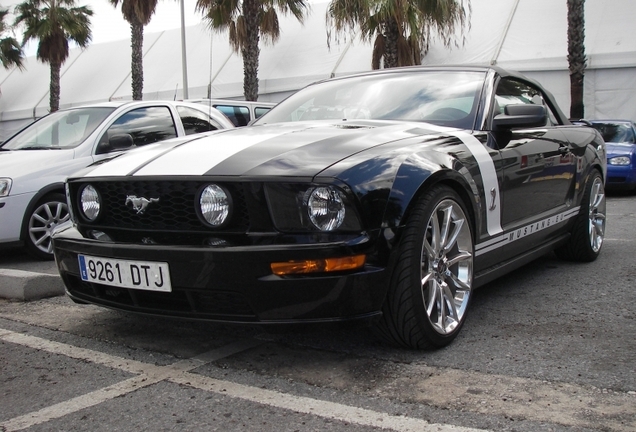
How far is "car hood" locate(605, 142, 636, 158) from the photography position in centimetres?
1184

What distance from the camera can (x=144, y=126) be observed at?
678 centimetres

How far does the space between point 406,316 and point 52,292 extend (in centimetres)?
263

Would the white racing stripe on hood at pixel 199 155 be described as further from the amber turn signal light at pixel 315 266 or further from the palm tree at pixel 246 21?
the palm tree at pixel 246 21

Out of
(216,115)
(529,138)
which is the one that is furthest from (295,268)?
(216,115)

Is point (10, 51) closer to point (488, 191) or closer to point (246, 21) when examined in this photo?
point (246, 21)

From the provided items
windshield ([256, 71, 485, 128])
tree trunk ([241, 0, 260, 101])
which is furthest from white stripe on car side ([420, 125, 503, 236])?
tree trunk ([241, 0, 260, 101])

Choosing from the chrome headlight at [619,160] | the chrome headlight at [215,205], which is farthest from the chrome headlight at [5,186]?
the chrome headlight at [619,160]

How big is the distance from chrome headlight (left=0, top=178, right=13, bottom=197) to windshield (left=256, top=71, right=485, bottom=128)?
2662 millimetres

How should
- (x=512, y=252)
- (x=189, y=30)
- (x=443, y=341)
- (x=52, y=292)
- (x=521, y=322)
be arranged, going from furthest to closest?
1. (x=189, y=30)
2. (x=52, y=292)
3. (x=512, y=252)
4. (x=521, y=322)
5. (x=443, y=341)

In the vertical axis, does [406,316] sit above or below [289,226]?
below

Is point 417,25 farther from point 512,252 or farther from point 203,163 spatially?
point 203,163

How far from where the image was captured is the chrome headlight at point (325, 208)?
2.70m

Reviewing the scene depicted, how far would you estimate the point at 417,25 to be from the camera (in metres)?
14.9

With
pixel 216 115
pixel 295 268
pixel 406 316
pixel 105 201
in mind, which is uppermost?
pixel 216 115
